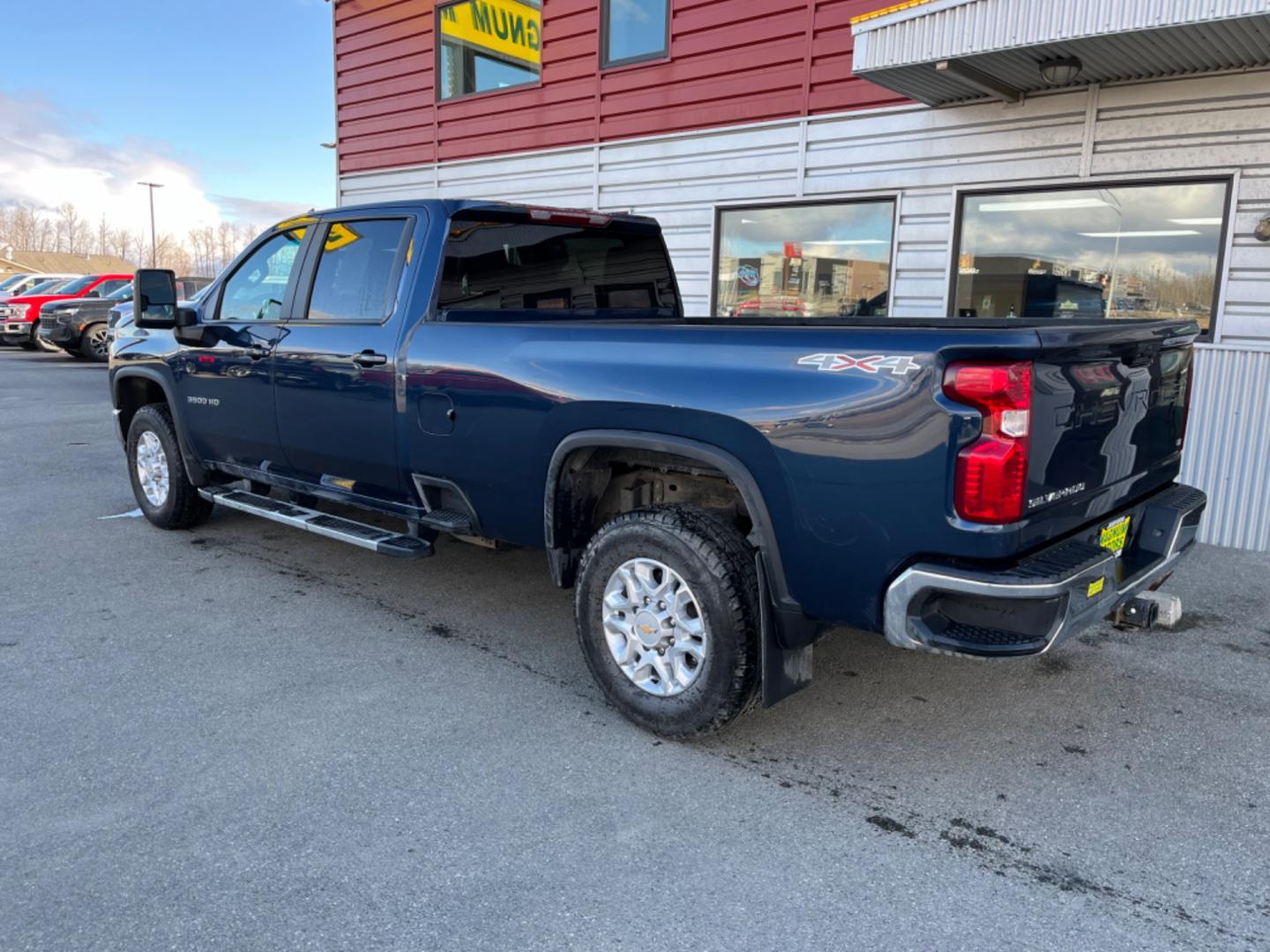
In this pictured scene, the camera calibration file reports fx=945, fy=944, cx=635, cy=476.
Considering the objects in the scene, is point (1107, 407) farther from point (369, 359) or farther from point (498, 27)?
point (498, 27)

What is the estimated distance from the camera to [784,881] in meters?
2.61

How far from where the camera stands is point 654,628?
11.2 ft

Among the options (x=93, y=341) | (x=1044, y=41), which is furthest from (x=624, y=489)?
(x=93, y=341)

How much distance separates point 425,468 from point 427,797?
1605mm

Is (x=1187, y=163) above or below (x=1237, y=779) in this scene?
above

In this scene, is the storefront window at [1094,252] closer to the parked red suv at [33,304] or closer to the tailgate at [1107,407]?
the tailgate at [1107,407]

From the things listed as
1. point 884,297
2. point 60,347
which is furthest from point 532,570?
point 60,347

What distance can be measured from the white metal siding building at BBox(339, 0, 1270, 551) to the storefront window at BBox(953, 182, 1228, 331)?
0.41ft

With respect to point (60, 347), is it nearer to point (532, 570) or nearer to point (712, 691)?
point (532, 570)

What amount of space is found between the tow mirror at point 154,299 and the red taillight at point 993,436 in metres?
4.51

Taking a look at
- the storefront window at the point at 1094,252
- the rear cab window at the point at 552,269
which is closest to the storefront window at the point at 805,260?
the storefront window at the point at 1094,252

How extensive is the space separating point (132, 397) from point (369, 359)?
3.03 m

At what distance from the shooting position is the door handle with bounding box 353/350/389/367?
14.0 feet

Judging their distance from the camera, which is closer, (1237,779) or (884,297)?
(1237,779)
